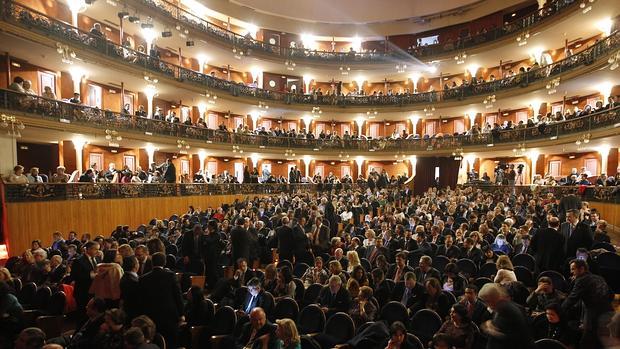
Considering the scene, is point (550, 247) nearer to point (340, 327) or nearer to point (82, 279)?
point (340, 327)

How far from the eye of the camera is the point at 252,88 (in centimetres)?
2475

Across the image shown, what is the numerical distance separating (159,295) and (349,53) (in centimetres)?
2591

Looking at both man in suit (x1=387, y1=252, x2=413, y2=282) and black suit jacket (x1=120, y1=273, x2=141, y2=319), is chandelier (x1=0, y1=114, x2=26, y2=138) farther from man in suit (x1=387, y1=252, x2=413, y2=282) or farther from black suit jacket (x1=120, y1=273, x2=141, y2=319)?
man in suit (x1=387, y1=252, x2=413, y2=282)

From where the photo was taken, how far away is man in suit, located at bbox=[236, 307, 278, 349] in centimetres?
406

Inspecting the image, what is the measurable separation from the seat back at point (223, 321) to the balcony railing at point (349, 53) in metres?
17.7

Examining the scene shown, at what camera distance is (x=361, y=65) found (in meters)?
27.4

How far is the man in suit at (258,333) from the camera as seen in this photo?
13.3 feet

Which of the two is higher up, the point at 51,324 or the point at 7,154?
the point at 7,154

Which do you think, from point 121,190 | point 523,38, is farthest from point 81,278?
point 523,38

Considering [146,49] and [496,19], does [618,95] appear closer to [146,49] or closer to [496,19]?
[496,19]

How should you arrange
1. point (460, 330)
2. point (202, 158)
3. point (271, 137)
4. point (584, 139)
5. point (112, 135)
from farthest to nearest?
1. point (271, 137)
2. point (202, 158)
3. point (584, 139)
4. point (112, 135)
5. point (460, 330)

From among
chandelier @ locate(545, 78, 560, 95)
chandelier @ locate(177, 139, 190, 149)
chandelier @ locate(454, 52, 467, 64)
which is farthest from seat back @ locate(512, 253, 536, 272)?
chandelier @ locate(454, 52, 467, 64)

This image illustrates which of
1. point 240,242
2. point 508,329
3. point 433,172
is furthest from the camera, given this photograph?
point 433,172

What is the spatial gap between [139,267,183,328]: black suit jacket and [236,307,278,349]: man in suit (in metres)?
0.92
